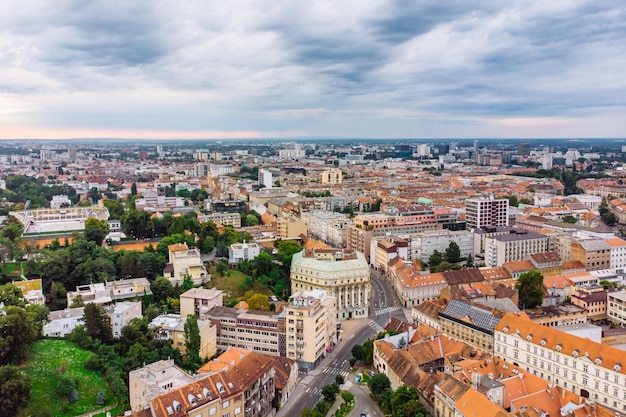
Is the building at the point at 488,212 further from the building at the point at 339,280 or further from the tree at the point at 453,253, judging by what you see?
the building at the point at 339,280

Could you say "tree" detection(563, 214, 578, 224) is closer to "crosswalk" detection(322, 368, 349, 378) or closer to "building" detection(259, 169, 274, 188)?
"crosswalk" detection(322, 368, 349, 378)

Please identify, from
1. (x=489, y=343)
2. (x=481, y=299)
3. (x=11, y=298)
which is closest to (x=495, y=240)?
(x=481, y=299)

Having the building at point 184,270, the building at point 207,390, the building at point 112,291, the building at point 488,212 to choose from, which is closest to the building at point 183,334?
the building at point 207,390

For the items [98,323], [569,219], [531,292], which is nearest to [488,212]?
[569,219]

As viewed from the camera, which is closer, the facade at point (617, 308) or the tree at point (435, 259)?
the facade at point (617, 308)

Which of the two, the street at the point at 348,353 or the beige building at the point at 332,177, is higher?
the beige building at the point at 332,177

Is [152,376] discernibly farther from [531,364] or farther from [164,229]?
[164,229]

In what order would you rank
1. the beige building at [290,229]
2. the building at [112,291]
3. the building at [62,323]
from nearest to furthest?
1. the building at [62,323]
2. the building at [112,291]
3. the beige building at [290,229]
